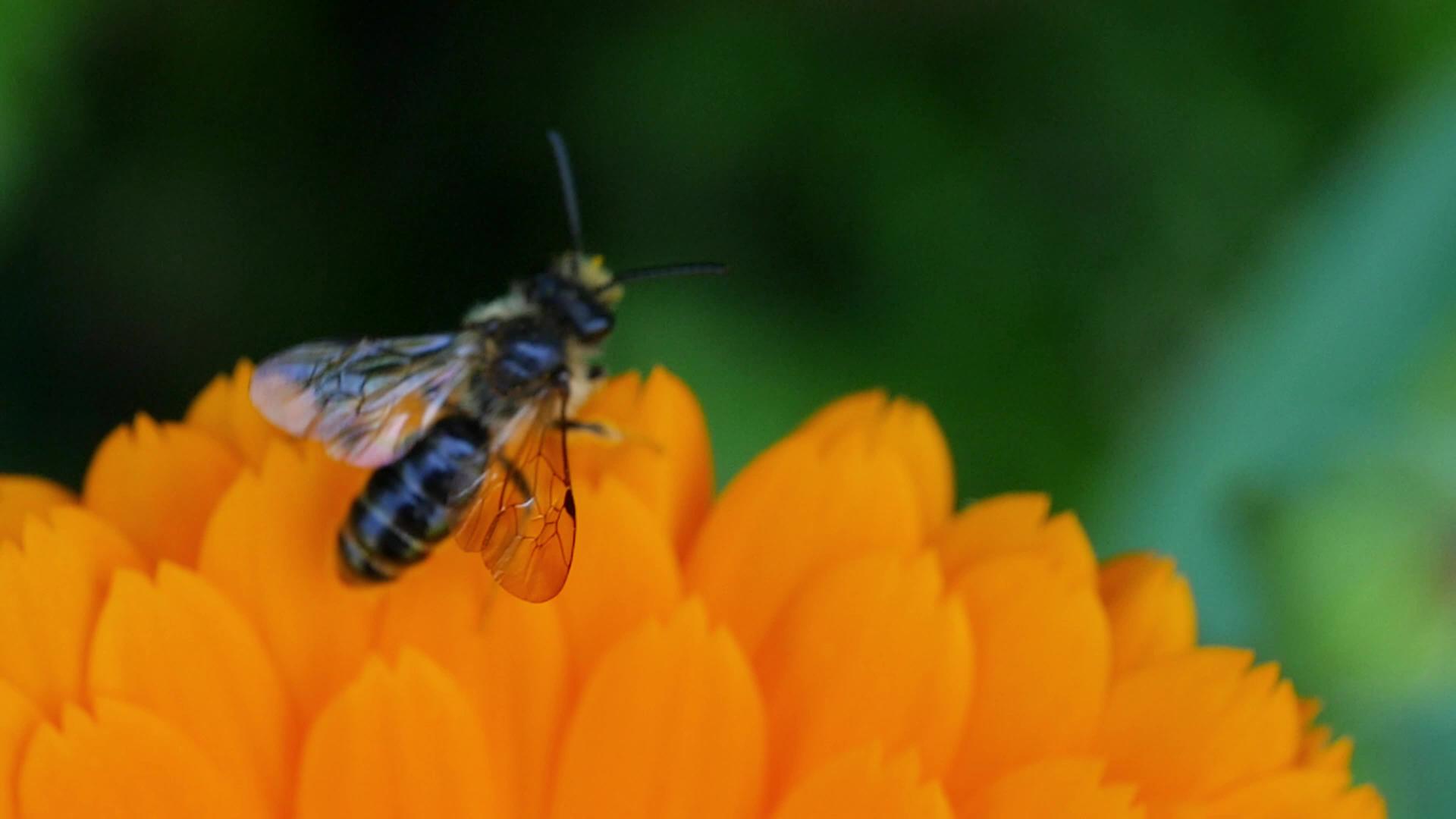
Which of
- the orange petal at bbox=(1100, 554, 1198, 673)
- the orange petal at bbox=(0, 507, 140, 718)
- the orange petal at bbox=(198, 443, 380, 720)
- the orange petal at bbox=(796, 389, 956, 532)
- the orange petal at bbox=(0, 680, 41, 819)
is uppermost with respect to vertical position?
the orange petal at bbox=(796, 389, 956, 532)

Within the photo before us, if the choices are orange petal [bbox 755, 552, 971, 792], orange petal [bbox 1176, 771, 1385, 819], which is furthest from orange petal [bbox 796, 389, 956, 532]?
orange petal [bbox 1176, 771, 1385, 819]

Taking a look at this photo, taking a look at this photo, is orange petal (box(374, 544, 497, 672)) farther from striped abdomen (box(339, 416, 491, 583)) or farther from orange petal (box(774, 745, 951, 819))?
orange petal (box(774, 745, 951, 819))

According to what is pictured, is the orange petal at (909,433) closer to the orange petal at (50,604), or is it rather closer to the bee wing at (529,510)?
the bee wing at (529,510)

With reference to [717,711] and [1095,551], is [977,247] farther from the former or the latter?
[717,711]

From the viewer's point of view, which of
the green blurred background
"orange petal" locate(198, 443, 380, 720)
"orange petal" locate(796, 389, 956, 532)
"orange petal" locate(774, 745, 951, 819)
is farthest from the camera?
the green blurred background

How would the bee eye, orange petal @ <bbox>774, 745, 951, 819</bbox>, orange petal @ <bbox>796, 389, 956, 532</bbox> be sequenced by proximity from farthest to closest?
1. the bee eye
2. orange petal @ <bbox>796, 389, 956, 532</bbox>
3. orange petal @ <bbox>774, 745, 951, 819</bbox>

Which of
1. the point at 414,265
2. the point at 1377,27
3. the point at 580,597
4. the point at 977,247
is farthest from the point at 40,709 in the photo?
the point at 1377,27

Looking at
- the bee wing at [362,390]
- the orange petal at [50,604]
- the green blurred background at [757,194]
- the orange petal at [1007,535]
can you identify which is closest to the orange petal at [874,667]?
the orange petal at [1007,535]
